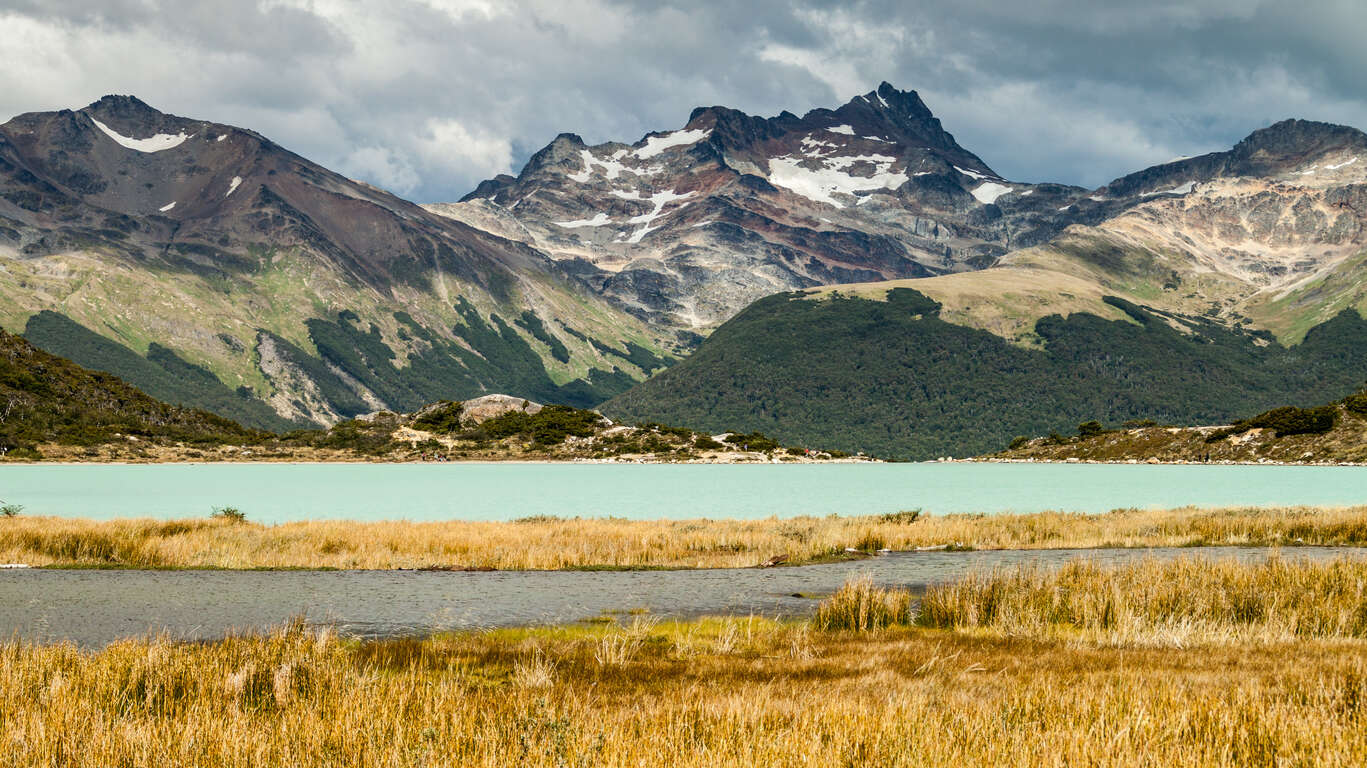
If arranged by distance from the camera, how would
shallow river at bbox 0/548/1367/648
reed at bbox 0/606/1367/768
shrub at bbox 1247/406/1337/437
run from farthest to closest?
shrub at bbox 1247/406/1337/437
shallow river at bbox 0/548/1367/648
reed at bbox 0/606/1367/768

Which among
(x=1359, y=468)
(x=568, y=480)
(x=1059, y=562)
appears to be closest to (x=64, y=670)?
(x=1059, y=562)

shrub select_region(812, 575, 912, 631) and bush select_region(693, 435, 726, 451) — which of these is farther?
bush select_region(693, 435, 726, 451)

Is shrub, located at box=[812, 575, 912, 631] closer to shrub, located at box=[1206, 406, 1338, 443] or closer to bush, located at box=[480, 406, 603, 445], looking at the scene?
shrub, located at box=[1206, 406, 1338, 443]

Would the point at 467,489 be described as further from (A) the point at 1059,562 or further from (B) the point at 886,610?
(B) the point at 886,610

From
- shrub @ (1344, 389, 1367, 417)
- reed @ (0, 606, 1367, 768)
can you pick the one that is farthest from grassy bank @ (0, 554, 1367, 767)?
shrub @ (1344, 389, 1367, 417)

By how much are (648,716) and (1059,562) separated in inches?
864

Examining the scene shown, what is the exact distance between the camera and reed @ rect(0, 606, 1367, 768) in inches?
315

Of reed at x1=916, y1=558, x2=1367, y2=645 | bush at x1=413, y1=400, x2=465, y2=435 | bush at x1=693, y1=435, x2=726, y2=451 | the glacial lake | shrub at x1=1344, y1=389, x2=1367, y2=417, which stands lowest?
the glacial lake

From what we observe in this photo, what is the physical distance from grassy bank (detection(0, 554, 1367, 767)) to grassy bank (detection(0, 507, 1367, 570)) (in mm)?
14799

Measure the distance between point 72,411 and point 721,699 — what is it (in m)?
152

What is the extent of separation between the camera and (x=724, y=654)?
14648 mm

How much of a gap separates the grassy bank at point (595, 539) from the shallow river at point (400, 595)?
7.07ft

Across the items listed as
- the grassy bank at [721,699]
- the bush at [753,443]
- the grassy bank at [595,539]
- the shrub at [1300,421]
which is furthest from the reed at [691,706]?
the bush at [753,443]

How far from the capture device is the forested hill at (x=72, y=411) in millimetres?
121812
